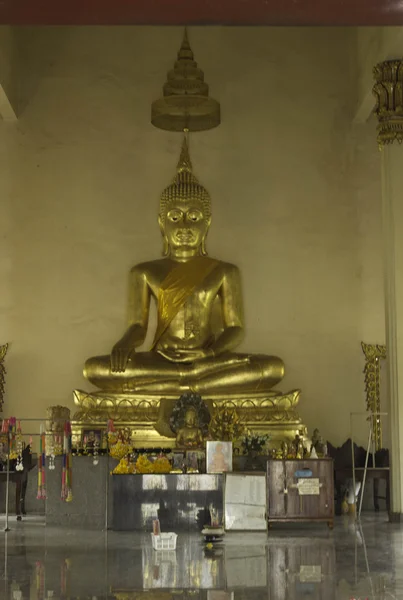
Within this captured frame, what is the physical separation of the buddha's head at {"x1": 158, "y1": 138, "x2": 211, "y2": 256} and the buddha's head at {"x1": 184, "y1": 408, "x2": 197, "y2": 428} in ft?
7.20

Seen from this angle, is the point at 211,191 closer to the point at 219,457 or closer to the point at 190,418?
the point at 190,418

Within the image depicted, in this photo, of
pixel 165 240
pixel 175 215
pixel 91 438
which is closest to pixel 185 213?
pixel 175 215

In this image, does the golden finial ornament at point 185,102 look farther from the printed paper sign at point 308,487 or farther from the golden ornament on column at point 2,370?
the printed paper sign at point 308,487

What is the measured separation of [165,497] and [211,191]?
404cm

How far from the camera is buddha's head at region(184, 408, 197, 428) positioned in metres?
7.99

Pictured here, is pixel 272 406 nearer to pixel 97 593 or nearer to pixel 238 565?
pixel 238 565

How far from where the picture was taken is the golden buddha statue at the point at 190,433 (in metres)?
7.75

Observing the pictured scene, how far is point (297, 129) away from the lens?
33.9ft

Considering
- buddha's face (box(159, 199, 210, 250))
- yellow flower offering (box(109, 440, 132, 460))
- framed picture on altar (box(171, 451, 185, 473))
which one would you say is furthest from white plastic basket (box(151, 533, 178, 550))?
buddha's face (box(159, 199, 210, 250))

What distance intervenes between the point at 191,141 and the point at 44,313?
7.38 feet

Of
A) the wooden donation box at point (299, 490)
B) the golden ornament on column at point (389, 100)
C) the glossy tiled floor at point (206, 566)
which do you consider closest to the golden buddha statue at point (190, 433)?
the wooden donation box at point (299, 490)

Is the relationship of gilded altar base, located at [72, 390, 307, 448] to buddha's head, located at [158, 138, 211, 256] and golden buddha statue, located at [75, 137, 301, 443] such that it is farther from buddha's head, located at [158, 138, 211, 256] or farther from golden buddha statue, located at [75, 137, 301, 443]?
buddha's head, located at [158, 138, 211, 256]

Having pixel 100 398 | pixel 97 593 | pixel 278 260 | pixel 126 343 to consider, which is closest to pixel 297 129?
pixel 278 260

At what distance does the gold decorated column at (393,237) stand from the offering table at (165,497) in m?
1.61
